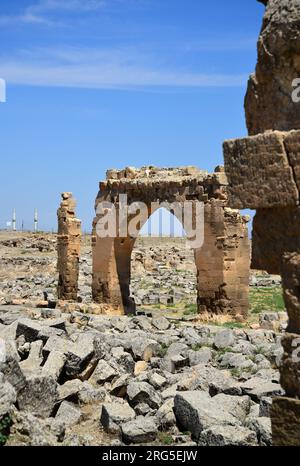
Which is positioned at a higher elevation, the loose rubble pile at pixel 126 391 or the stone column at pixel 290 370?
the stone column at pixel 290 370


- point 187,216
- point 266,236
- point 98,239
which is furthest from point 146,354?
point 98,239

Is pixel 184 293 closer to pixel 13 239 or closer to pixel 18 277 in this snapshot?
pixel 18 277

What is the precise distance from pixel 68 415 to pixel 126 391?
38.6 inches

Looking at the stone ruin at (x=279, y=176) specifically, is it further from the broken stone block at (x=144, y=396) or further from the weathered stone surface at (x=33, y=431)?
the broken stone block at (x=144, y=396)

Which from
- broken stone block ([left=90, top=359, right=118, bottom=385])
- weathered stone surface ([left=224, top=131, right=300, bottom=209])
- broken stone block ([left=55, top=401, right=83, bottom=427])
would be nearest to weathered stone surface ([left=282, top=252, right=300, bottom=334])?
weathered stone surface ([left=224, top=131, right=300, bottom=209])

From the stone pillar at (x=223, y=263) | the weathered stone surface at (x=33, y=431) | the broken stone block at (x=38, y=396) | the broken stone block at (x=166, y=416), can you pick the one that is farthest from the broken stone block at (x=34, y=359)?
the stone pillar at (x=223, y=263)

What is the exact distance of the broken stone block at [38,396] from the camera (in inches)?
260

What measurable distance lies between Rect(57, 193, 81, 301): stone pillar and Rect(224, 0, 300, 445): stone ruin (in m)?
15.0

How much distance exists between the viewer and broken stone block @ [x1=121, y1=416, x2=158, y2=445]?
20.3 feet

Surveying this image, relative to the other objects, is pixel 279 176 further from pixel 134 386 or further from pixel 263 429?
pixel 134 386

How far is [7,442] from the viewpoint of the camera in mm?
5809

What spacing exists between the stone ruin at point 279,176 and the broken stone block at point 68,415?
2725 millimetres

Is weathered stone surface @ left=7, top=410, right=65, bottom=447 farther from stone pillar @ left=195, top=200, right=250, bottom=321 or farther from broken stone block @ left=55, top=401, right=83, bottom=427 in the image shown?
stone pillar @ left=195, top=200, right=250, bottom=321

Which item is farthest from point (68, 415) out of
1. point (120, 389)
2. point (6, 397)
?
point (120, 389)
